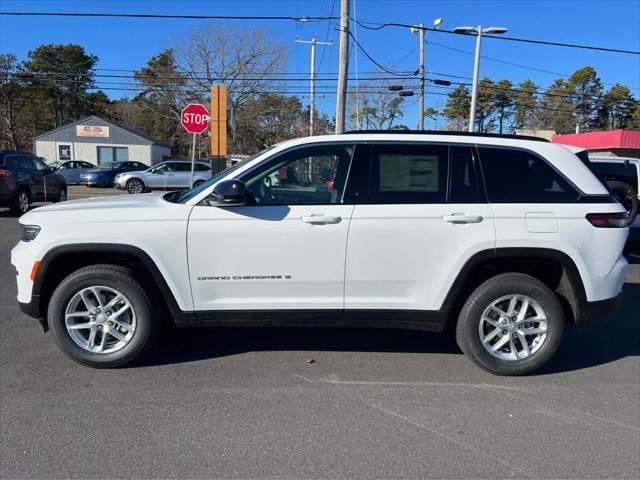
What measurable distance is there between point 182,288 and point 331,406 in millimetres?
1440

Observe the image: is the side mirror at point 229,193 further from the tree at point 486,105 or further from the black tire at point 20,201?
the tree at point 486,105

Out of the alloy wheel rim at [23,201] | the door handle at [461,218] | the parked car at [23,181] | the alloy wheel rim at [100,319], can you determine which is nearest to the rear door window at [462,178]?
the door handle at [461,218]

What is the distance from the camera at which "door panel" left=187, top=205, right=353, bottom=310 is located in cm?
365

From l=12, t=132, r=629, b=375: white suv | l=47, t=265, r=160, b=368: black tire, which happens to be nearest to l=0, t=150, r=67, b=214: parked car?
l=12, t=132, r=629, b=375: white suv

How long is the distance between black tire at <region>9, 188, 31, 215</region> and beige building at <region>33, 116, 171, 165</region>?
89.7 ft

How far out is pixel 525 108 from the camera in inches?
2589

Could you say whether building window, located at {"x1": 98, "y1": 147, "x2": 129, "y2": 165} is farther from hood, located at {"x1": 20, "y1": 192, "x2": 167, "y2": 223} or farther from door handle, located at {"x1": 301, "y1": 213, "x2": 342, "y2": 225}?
door handle, located at {"x1": 301, "y1": 213, "x2": 342, "y2": 225}

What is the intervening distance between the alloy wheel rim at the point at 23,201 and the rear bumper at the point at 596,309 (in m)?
13.6

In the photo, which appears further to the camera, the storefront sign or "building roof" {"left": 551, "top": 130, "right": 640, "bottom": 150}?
the storefront sign

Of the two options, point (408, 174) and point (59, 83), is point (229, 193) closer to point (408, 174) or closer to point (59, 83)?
point (408, 174)

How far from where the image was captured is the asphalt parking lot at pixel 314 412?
2732 millimetres

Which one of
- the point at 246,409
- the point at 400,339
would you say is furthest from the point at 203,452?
the point at 400,339

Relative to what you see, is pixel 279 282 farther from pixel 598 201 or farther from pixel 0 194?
pixel 0 194

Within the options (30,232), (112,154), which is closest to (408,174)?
(30,232)
